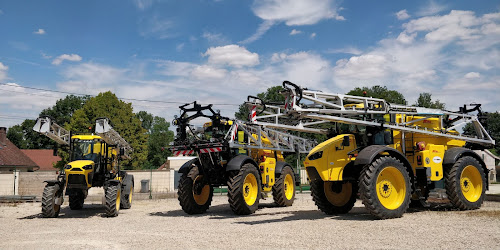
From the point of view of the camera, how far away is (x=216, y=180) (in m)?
15.0

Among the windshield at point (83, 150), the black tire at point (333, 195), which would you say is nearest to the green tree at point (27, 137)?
the windshield at point (83, 150)

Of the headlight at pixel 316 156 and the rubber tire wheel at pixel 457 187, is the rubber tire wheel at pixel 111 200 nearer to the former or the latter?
→ the headlight at pixel 316 156

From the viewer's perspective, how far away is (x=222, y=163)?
1509 cm

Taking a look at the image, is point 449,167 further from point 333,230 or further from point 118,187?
point 118,187

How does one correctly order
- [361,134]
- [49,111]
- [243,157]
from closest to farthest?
[361,134]
[243,157]
[49,111]

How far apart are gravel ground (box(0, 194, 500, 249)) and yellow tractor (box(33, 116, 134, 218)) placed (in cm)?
136

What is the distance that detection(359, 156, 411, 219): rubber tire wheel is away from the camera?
1055 cm

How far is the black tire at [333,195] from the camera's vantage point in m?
12.7

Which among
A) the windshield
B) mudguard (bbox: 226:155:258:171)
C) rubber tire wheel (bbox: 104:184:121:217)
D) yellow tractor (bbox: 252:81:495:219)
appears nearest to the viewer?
yellow tractor (bbox: 252:81:495:219)

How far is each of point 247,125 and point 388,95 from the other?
54298 millimetres

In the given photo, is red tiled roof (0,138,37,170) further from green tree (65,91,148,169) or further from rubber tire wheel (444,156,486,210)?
rubber tire wheel (444,156,486,210)

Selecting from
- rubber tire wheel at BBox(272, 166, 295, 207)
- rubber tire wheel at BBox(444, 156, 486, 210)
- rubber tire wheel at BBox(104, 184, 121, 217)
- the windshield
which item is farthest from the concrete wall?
rubber tire wheel at BBox(444, 156, 486, 210)

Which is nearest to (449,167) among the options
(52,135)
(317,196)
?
(317,196)

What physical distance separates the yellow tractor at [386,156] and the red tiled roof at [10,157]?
126ft
